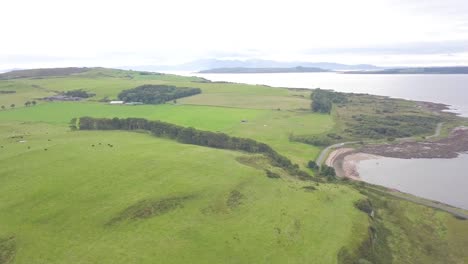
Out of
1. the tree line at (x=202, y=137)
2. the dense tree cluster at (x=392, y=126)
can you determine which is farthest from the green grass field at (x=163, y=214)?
the dense tree cluster at (x=392, y=126)

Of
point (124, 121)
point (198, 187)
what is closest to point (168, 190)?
point (198, 187)

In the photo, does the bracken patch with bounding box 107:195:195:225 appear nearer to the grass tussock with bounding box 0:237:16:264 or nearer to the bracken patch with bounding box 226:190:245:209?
the bracken patch with bounding box 226:190:245:209

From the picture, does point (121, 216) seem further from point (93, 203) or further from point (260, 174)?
point (260, 174)

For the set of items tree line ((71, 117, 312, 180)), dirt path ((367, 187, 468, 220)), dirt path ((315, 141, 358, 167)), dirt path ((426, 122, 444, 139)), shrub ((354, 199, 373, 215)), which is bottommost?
dirt path ((367, 187, 468, 220))

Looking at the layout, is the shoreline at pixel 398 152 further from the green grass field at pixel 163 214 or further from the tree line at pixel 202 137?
the green grass field at pixel 163 214

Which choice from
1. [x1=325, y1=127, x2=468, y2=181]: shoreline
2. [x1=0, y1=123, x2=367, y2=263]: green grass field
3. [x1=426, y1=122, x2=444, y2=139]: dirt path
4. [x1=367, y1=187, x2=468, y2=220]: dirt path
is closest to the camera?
[x1=0, y1=123, x2=367, y2=263]: green grass field

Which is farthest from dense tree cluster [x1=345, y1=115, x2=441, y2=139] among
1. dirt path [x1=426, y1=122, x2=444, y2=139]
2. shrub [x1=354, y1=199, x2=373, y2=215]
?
shrub [x1=354, y1=199, x2=373, y2=215]

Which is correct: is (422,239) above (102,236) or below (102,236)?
below

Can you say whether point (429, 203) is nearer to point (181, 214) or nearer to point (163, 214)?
point (181, 214)
